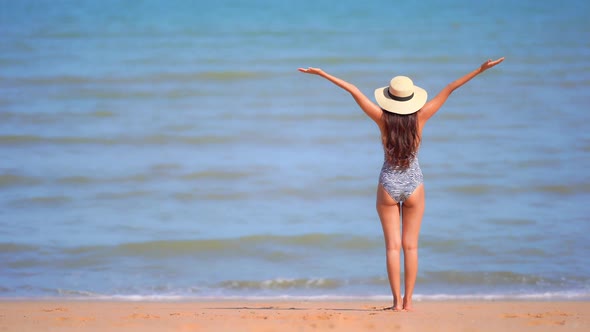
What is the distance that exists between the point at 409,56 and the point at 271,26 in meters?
7.36

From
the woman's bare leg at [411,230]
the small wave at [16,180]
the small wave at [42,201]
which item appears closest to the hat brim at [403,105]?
the woman's bare leg at [411,230]

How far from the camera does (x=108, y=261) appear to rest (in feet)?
22.0

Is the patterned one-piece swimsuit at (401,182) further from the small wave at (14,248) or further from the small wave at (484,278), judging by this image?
the small wave at (14,248)

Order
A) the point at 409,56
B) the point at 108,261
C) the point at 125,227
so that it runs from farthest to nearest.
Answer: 1. the point at 409,56
2. the point at 125,227
3. the point at 108,261

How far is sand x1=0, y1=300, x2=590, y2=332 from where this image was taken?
4.48m

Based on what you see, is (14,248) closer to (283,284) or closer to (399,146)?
(283,284)

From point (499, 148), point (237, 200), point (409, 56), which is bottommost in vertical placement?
point (237, 200)

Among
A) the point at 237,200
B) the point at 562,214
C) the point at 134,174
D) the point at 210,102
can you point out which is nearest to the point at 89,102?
the point at 210,102

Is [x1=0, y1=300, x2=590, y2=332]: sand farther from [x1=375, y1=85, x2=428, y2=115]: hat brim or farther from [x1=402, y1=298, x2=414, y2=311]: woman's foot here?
[x1=375, y1=85, x2=428, y2=115]: hat brim

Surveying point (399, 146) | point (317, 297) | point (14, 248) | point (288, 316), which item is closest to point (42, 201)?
point (14, 248)

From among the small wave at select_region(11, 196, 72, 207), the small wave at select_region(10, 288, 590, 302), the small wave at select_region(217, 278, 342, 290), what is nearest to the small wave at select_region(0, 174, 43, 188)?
the small wave at select_region(11, 196, 72, 207)

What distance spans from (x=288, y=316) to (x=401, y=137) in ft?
3.92

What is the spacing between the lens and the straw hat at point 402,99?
4.78 meters

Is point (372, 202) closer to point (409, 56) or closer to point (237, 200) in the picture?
point (237, 200)
